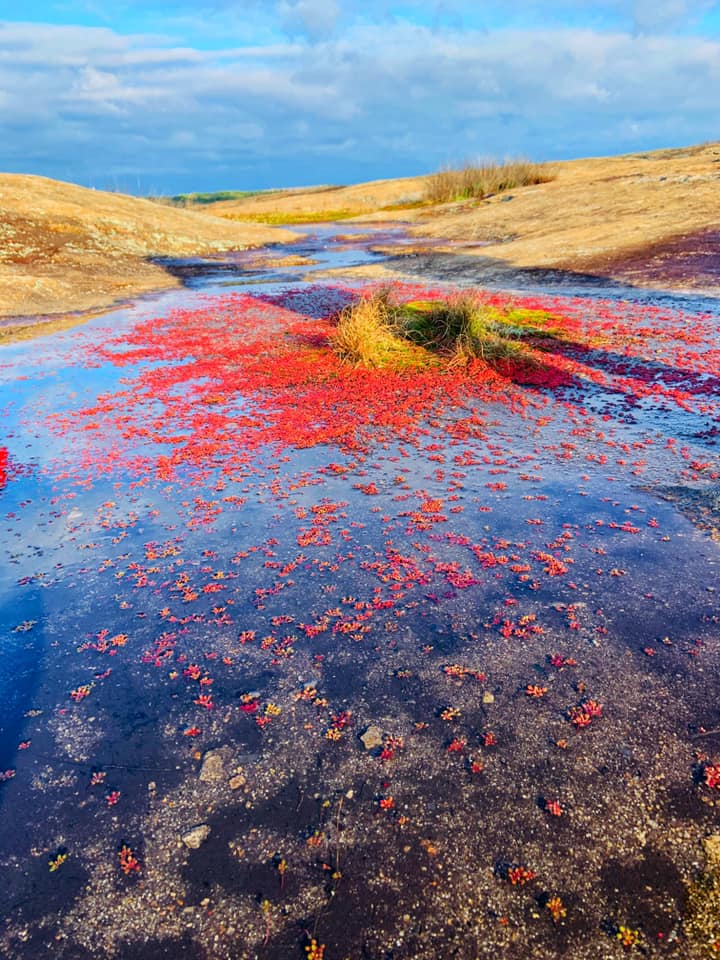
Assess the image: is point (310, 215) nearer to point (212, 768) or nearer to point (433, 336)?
point (433, 336)

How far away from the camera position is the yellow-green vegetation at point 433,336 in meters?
14.1

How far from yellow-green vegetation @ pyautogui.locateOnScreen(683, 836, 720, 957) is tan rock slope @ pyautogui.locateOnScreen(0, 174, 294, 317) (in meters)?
26.2

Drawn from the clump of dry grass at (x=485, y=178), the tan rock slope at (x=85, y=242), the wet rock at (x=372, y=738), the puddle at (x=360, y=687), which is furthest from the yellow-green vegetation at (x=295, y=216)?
the wet rock at (x=372, y=738)

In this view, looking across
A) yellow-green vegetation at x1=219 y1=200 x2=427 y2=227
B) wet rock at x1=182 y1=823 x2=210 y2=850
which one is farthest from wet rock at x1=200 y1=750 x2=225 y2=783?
yellow-green vegetation at x1=219 y1=200 x2=427 y2=227

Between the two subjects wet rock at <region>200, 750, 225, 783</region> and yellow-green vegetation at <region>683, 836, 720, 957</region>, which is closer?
yellow-green vegetation at <region>683, 836, 720, 957</region>

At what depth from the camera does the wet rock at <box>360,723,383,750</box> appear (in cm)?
428

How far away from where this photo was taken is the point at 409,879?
3.39m

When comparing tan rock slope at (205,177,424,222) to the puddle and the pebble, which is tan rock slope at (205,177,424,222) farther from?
the pebble

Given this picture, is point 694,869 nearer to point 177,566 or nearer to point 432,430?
point 177,566

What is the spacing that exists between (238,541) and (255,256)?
40.7 metres

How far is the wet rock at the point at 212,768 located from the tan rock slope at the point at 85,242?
23.7 meters

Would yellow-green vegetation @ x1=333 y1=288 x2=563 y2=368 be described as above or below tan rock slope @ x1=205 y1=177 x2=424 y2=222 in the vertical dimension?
below

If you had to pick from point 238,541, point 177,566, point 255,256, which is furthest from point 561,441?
point 255,256

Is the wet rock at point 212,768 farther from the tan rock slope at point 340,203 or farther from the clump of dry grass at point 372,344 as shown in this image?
the tan rock slope at point 340,203
